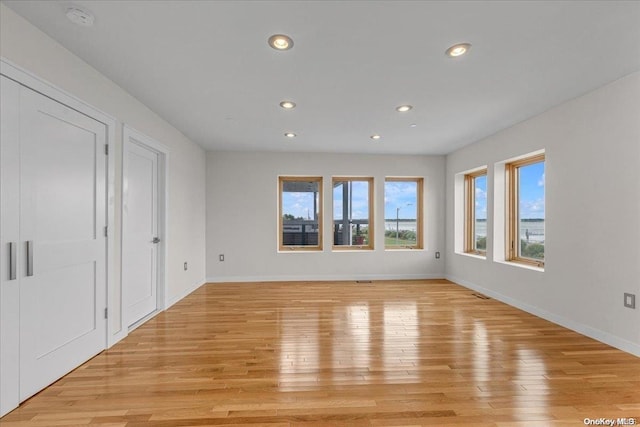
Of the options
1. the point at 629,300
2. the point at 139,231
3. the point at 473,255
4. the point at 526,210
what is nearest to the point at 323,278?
the point at 473,255

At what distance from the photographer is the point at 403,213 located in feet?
20.1

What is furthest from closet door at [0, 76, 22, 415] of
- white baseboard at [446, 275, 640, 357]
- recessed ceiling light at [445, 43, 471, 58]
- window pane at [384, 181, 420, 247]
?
window pane at [384, 181, 420, 247]

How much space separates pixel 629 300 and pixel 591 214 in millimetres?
834

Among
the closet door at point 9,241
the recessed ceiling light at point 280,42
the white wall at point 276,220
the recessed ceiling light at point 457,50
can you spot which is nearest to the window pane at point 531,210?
the white wall at point 276,220

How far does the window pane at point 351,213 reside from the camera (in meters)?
6.03

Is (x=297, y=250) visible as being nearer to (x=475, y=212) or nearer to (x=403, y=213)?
(x=403, y=213)

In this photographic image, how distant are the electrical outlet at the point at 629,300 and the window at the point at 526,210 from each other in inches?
44.8

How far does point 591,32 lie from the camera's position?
203 centimetres

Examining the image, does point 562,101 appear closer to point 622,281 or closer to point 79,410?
point 622,281

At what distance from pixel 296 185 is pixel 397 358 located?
159 inches

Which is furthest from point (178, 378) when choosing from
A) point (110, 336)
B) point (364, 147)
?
point (364, 147)

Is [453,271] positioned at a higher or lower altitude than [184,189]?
lower

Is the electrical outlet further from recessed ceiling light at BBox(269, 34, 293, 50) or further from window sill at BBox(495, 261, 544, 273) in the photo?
recessed ceiling light at BBox(269, 34, 293, 50)

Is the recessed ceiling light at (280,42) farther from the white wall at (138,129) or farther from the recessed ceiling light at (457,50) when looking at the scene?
the white wall at (138,129)
